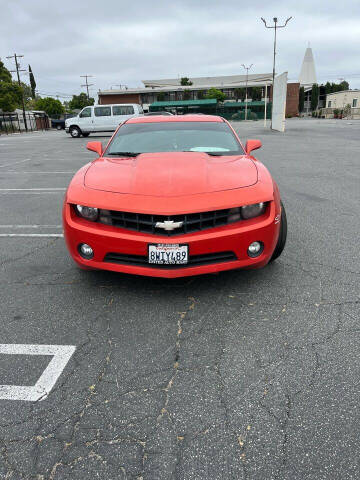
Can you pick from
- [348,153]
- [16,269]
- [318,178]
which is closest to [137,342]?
[16,269]

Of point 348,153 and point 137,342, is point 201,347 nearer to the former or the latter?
point 137,342

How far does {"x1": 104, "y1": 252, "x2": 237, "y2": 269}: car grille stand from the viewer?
2.80 meters

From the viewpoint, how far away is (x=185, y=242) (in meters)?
2.71

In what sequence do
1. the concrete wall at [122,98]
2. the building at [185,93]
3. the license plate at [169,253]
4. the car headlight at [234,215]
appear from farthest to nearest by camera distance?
1. the concrete wall at [122,98]
2. the building at [185,93]
3. the car headlight at [234,215]
4. the license plate at [169,253]

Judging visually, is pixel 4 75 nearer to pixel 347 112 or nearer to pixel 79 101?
pixel 79 101

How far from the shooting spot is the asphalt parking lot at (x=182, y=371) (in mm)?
1651

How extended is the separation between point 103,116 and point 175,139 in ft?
76.2

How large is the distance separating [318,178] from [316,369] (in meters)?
6.78

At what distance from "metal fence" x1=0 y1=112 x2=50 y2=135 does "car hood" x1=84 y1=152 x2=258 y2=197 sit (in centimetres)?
4352

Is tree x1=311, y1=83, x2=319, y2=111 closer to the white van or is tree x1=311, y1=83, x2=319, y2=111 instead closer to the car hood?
the white van

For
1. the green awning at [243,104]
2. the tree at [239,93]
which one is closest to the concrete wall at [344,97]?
the green awning at [243,104]

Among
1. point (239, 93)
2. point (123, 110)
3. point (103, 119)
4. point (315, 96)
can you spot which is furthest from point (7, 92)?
point (315, 96)

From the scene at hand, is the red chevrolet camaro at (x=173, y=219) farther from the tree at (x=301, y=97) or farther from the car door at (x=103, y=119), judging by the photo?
the tree at (x=301, y=97)

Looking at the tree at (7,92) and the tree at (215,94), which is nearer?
the tree at (7,92)
